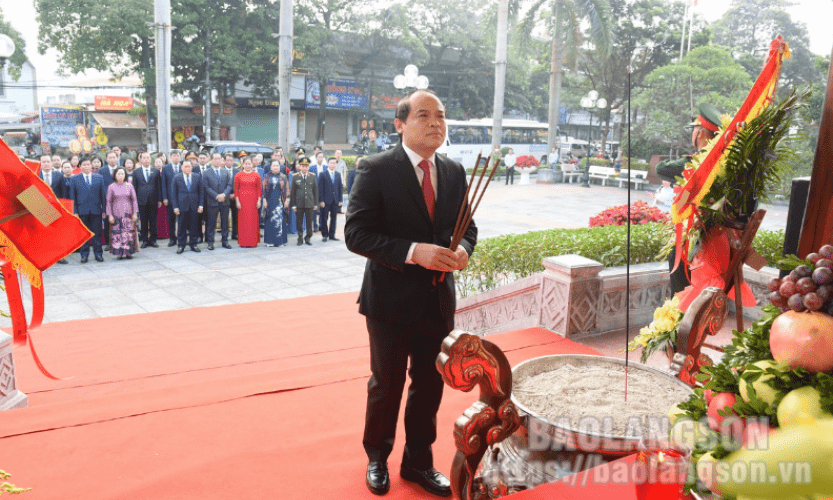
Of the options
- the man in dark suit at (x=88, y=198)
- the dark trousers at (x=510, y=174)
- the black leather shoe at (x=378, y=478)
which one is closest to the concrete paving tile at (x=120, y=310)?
the man in dark suit at (x=88, y=198)

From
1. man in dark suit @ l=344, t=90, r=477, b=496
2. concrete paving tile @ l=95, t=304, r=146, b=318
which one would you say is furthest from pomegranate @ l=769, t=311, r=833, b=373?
concrete paving tile @ l=95, t=304, r=146, b=318

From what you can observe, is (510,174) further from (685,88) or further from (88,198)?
(88,198)

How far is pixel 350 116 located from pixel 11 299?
26.1 m

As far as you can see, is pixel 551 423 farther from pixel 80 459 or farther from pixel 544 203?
pixel 544 203

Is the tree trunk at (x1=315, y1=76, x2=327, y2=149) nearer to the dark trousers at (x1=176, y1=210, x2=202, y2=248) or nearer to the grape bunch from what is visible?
the dark trousers at (x1=176, y1=210, x2=202, y2=248)

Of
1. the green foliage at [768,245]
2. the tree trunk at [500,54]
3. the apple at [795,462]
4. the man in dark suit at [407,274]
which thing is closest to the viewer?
the apple at [795,462]

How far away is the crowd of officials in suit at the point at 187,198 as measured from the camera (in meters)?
7.65

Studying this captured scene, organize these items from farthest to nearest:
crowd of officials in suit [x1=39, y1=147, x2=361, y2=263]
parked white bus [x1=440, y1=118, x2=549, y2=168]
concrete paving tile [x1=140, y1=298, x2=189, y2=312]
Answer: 1. parked white bus [x1=440, y1=118, x2=549, y2=168]
2. crowd of officials in suit [x1=39, y1=147, x2=361, y2=263]
3. concrete paving tile [x1=140, y1=298, x2=189, y2=312]

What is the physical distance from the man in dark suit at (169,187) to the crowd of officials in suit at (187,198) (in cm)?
1

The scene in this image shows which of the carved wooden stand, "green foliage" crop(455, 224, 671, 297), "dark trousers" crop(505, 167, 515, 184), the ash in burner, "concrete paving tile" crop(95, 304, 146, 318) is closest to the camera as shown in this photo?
the carved wooden stand

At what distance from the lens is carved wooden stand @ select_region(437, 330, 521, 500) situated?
3.84 ft

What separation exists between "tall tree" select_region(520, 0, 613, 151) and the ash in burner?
1676 centimetres

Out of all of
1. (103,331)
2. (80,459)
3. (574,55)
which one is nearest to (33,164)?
(80,459)

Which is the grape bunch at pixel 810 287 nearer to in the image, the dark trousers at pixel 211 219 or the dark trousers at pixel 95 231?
the dark trousers at pixel 95 231
